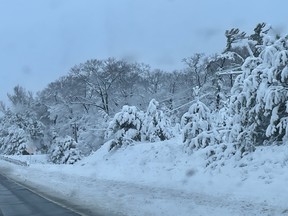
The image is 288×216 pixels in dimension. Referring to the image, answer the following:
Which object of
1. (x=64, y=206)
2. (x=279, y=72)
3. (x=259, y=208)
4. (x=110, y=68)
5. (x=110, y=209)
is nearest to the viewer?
(x=259, y=208)

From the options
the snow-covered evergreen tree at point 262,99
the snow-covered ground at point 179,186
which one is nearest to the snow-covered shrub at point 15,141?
the snow-covered ground at point 179,186

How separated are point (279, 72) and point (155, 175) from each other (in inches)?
266

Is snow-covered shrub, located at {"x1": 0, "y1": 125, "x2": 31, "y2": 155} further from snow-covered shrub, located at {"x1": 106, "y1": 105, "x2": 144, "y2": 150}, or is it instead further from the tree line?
snow-covered shrub, located at {"x1": 106, "y1": 105, "x2": 144, "y2": 150}

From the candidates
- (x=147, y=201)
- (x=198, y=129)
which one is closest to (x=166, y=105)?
(x=198, y=129)

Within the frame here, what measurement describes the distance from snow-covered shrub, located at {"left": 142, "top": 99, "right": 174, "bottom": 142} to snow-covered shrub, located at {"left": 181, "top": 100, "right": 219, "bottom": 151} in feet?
25.4

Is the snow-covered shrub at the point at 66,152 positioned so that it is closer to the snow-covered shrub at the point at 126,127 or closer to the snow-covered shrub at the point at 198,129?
the snow-covered shrub at the point at 126,127

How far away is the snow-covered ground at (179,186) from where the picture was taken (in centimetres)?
Answer: 1220

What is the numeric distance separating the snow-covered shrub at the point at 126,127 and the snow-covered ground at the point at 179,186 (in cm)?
393

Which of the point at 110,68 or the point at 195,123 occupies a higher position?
the point at 110,68

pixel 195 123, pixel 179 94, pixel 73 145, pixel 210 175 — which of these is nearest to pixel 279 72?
pixel 210 175

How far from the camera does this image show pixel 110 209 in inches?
523

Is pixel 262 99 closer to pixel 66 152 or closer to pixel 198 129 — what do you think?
pixel 198 129

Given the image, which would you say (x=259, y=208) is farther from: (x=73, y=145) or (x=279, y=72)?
(x=73, y=145)

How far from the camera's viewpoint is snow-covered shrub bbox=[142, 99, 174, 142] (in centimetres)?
2906
